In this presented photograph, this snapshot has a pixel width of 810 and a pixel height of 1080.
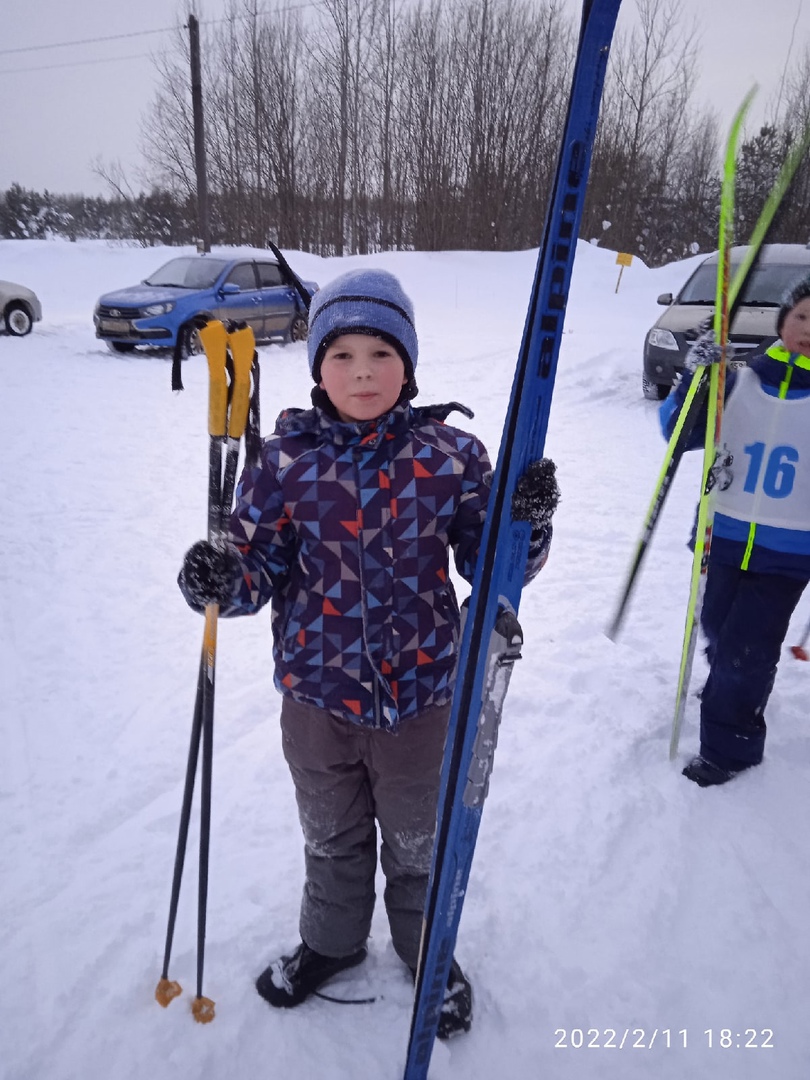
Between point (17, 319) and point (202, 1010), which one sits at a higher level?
point (17, 319)

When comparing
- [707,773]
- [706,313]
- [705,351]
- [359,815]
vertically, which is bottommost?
[707,773]

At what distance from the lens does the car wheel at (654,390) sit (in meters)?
7.52

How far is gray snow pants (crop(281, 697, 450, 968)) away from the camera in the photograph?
5.01ft

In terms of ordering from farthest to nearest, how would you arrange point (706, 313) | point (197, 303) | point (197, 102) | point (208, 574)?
point (197, 102)
point (197, 303)
point (706, 313)
point (208, 574)

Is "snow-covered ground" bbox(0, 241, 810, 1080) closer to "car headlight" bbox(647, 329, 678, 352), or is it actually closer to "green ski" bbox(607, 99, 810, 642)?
"green ski" bbox(607, 99, 810, 642)

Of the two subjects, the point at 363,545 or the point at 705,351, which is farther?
the point at 705,351

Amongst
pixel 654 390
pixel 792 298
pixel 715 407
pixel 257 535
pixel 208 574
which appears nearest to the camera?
pixel 208 574

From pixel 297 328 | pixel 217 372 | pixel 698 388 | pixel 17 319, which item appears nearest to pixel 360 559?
pixel 217 372

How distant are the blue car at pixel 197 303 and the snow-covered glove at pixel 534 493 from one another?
26.0ft

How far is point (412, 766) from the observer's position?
1.53 metres

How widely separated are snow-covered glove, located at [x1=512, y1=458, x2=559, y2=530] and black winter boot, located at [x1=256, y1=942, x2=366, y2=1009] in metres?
1.40

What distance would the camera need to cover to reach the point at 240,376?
4.81 ft

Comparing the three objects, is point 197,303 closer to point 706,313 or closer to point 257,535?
point 706,313

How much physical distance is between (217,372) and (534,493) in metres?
0.76
